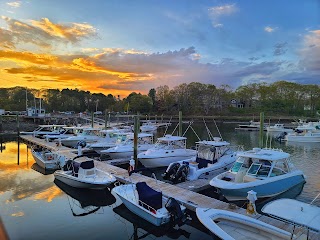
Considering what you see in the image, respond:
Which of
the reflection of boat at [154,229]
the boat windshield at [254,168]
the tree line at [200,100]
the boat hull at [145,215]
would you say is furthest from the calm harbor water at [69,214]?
the tree line at [200,100]

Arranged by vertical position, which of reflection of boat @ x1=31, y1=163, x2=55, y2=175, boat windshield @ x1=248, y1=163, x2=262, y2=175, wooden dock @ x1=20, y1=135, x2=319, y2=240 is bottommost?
reflection of boat @ x1=31, y1=163, x2=55, y2=175

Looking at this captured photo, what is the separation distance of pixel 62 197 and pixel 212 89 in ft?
298

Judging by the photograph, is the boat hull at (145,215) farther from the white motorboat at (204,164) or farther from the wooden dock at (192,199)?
the white motorboat at (204,164)

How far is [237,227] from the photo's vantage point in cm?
854

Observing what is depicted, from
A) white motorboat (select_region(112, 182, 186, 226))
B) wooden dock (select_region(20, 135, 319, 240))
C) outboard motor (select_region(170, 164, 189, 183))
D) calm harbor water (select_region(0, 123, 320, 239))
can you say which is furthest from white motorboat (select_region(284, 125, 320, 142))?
white motorboat (select_region(112, 182, 186, 226))

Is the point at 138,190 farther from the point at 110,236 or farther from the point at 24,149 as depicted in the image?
the point at 24,149

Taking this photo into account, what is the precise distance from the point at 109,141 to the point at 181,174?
49.2 feet

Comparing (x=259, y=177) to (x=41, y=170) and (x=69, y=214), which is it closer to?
(x=69, y=214)

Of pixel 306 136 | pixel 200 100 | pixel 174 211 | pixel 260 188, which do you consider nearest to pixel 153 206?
pixel 174 211

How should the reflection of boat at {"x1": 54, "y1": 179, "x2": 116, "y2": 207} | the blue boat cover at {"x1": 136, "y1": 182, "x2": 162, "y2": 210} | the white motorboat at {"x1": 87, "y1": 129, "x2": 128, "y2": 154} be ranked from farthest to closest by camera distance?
1. the white motorboat at {"x1": 87, "y1": 129, "x2": 128, "y2": 154}
2. the reflection of boat at {"x1": 54, "y1": 179, "x2": 116, "y2": 207}
3. the blue boat cover at {"x1": 136, "y1": 182, "x2": 162, "y2": 210}

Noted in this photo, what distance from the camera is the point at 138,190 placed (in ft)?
34.9

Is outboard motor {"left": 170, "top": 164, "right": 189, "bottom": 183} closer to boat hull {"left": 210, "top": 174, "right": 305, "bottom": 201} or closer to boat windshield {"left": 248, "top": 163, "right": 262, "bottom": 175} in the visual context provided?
boat hull {"left": 210, "top": 174, "right": 305, "bottom": 201}

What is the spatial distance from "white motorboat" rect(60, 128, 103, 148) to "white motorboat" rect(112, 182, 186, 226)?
19548 millimetres

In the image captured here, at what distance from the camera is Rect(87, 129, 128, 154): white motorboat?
2516 centimetres
